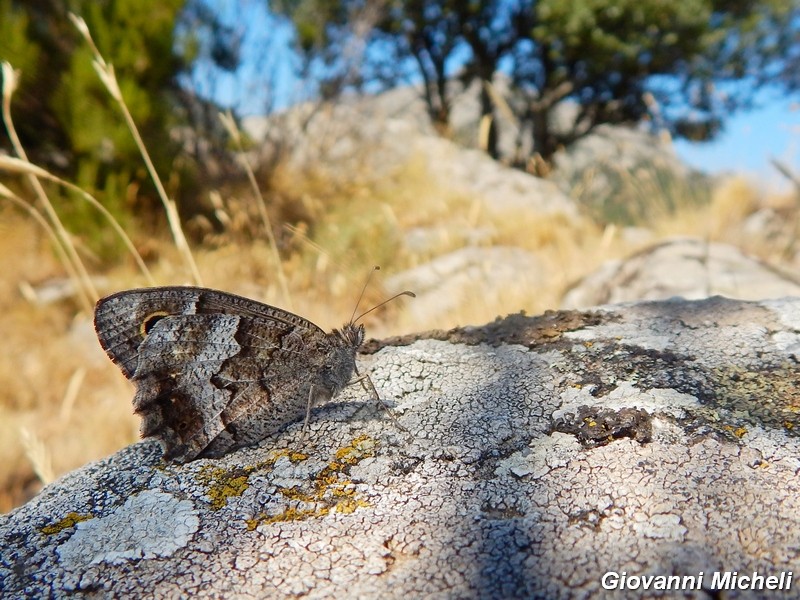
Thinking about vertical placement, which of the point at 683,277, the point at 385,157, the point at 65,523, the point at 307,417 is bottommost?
the point at 65,523

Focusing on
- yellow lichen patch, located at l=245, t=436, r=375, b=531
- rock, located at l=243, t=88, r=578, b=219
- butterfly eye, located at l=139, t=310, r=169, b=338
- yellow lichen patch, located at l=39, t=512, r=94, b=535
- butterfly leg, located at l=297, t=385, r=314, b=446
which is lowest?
yellow lichen patch, located at l=245, t=436, r=375, b=531

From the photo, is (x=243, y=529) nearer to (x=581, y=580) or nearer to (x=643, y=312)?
(x=581, y=580)

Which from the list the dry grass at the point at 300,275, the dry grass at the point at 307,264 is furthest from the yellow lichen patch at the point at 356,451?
the dry grass at the point at 300,275

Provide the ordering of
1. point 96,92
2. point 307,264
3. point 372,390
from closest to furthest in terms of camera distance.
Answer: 1. point 372,390
2. point 307,264
3. point 96,92

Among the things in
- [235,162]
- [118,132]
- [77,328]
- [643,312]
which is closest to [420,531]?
[643,312]

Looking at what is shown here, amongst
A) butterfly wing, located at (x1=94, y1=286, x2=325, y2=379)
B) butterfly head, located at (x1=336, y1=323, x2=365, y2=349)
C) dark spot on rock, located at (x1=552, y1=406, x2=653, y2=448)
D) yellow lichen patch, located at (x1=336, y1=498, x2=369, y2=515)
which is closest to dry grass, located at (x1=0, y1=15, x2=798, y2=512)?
butterfly wing, located at (x1=94, y1=286, x2=325, y2=379)

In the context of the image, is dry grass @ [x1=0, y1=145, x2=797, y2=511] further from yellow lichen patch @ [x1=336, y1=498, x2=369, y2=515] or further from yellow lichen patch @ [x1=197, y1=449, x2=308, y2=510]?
yellow lichen patch @ [x1=336, y1=498, x2=369, y2=515]

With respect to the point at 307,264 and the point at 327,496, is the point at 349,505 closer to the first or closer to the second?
the point at 327,496

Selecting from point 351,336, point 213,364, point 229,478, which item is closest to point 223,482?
point 229,478
